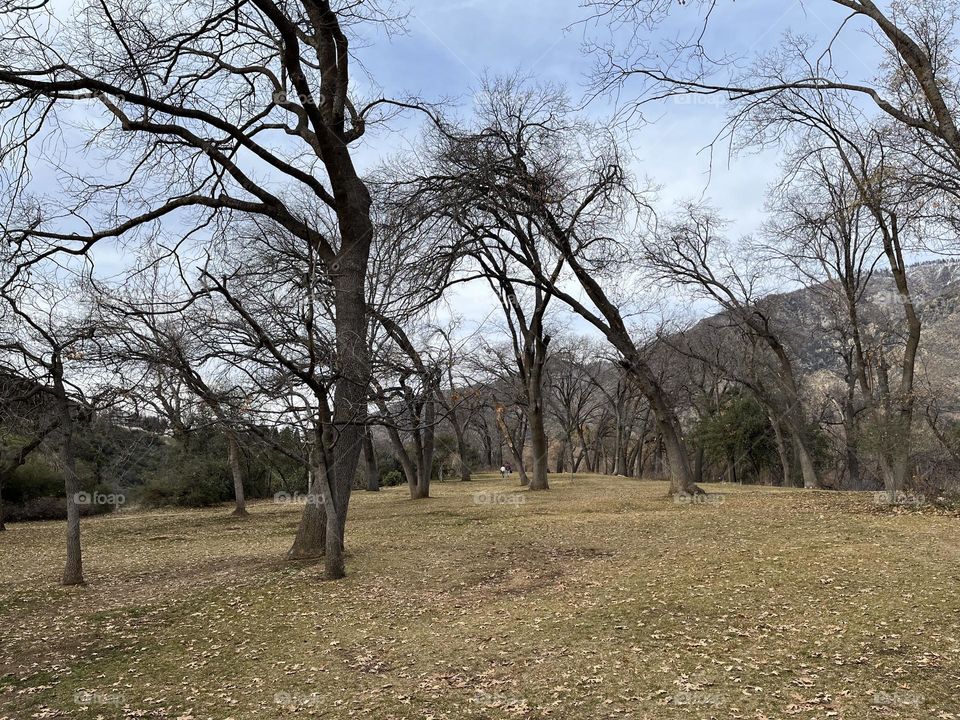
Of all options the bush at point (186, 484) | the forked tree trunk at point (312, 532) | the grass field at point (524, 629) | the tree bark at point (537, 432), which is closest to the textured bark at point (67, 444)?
the grass field at point (524, 629)

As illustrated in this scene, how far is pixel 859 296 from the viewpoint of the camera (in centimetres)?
1872

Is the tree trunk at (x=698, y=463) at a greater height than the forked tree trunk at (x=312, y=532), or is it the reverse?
the forked tree trunk at (x=312, y=532)

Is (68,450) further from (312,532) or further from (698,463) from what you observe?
(698,463)

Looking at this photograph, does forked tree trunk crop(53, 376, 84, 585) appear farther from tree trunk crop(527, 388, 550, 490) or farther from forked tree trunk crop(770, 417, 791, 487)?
forked tree trunk crop(770, 417, 791, 487)

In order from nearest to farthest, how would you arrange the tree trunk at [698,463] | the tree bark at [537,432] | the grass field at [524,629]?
1. the grass field at [524,629]
2. the tree bark at [537,432]
3. the tree trunk at [698,463]

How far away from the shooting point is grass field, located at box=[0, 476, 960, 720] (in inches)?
181

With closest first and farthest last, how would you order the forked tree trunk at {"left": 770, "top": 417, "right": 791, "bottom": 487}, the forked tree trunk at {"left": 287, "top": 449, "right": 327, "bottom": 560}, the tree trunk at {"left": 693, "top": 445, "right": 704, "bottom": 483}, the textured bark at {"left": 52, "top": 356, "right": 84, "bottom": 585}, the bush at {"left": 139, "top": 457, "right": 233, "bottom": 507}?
the textured bark at {"left": 52, "top": 356, "right": 84, "bottom": 585}
the forked tree trunk at {"left": 287, "top": 449, "right": 327, "bottom": 560}
the bush at {"left": 139, "top": 457, "right": 233, "bottom": 507}
the forked tree trunk at {"left": 770, "top": 417, "right": 791, "bottom": 487}
the tree trunk at {"left": 693, "top": 445, "right": 704, "bottom": 483}

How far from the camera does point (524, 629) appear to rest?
606cm

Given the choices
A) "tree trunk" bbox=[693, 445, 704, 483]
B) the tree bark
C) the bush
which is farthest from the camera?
"tree trunk" bbox=[693, 445, 704, 483]

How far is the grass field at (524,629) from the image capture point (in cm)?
459

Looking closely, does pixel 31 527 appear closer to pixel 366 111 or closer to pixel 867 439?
pixel 366 111

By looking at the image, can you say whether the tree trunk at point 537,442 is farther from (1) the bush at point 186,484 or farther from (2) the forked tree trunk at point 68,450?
(2) the forked tree trunk at point 68,450

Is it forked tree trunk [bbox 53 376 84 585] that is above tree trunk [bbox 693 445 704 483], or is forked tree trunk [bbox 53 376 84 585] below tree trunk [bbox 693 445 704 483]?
above

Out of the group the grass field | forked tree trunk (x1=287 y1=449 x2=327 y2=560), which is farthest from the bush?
forked tree trunk (x1=287 y1=449 x2=327 y2=560)
